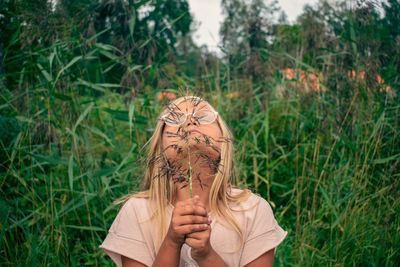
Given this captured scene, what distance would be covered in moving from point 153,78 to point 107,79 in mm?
496

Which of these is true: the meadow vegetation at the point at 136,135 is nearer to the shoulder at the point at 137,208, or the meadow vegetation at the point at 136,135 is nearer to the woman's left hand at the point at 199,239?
the shoulder at the point at 137,208

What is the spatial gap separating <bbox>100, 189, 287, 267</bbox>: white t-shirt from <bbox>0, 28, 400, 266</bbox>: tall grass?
35 centimetres

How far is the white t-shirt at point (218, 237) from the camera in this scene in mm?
1323

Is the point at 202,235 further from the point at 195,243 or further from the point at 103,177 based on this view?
the point at 103,177

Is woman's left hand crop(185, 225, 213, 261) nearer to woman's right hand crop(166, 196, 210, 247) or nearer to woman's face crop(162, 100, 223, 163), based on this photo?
woman's right hand crop(166, 196, 210, 247)

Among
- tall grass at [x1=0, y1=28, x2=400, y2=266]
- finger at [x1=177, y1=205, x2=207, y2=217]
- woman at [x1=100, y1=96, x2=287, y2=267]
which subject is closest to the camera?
finger at [x1=177, y1=205, x2=207, y2=217]

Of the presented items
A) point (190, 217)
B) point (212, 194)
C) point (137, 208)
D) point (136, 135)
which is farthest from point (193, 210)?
point (136, 135)

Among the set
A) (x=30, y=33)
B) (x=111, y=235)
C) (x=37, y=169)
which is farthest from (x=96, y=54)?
(x=111, y=235)

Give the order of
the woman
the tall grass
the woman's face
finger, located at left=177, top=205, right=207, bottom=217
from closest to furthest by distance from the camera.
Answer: finger, located at left=177, top=205, right=207, bottom=217 → the woman's face → the woman → the tall grass

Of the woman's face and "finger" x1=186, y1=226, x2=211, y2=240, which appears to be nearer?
"finger" x1=186, y1=226, x2=211, y2=240

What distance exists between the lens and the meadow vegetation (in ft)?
5.92

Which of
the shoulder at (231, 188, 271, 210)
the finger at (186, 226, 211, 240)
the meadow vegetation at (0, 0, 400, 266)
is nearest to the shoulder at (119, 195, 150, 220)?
the meadow vegetation at (0, 0, 400, 266)

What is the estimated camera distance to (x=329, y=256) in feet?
5.87

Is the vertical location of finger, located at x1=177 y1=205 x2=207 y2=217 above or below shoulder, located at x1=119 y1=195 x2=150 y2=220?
above
